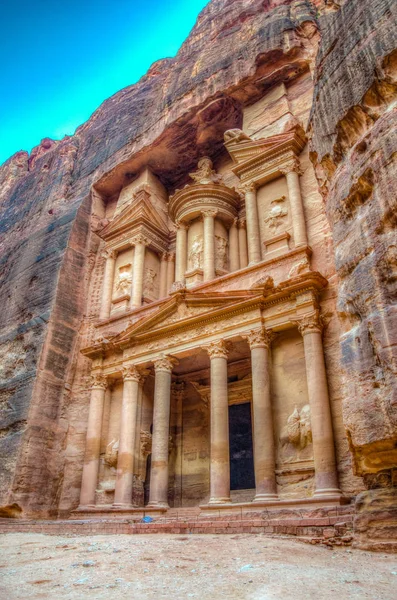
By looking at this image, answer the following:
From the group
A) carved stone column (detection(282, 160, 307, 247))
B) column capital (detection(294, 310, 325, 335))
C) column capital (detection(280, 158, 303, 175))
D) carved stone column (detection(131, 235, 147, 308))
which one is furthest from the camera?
carved stone column (detection(131, 235, 147, 308))

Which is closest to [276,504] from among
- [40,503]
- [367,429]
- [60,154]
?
[367,429]

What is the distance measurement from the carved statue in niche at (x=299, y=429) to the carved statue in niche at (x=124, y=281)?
8833 mm

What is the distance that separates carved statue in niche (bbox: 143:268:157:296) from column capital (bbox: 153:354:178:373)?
4.50 m

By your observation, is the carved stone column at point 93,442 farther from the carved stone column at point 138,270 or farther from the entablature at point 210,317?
the carved stone column at point 138,270

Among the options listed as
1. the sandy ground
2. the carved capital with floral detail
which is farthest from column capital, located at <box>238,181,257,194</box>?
the sandy ground

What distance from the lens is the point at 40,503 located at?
14.1 meters

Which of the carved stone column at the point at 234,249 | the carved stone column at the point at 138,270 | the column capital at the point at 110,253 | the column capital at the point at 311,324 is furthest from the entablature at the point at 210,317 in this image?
the column capital at the point at 110,253

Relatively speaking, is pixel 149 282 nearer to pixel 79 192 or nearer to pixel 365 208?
pixel 79 192

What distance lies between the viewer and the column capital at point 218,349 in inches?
509

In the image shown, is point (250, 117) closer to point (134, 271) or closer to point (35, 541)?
point (134, 271)

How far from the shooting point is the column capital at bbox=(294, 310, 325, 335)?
11711mm

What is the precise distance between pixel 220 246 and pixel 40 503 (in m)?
10.3

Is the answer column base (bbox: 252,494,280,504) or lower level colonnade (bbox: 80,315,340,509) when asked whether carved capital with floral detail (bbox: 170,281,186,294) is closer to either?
Result: lower level colonnade (bbox: 80,315,340,509)

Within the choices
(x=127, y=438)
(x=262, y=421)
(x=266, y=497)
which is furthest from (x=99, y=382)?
(x=266, y=497)
